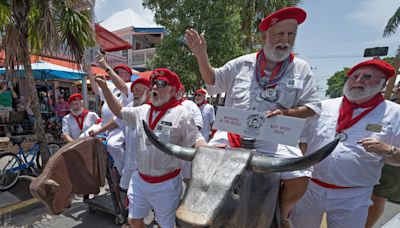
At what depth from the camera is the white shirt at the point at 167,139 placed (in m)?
2.37

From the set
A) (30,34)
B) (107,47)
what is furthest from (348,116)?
(107,47)

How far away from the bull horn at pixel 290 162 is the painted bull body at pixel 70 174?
2369 millimetres

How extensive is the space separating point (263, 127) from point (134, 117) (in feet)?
5.29

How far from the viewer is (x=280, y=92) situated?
172cm

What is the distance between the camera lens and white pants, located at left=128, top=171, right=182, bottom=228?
2.42 metres

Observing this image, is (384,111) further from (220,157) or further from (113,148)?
(113,148)

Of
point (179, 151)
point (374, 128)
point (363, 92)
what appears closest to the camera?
point (179, 151)

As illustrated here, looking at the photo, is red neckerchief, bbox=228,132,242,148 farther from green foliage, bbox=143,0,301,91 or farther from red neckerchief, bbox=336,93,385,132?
green foliage, bbox=143,0,301,91

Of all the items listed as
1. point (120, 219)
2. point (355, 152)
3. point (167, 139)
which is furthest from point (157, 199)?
point (355, 152)

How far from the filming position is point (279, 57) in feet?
5.75

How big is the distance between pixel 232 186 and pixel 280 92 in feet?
2.70

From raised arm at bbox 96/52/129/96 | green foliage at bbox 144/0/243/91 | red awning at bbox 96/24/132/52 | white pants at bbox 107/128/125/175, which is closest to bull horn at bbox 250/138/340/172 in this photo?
raised arm at bbox 96/52/129/96

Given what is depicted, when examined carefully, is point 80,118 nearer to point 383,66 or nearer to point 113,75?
point 113,75

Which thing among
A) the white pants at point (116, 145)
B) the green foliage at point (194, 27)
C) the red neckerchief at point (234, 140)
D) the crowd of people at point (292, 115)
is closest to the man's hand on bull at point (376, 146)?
the crowd of people at point (292, 115)
